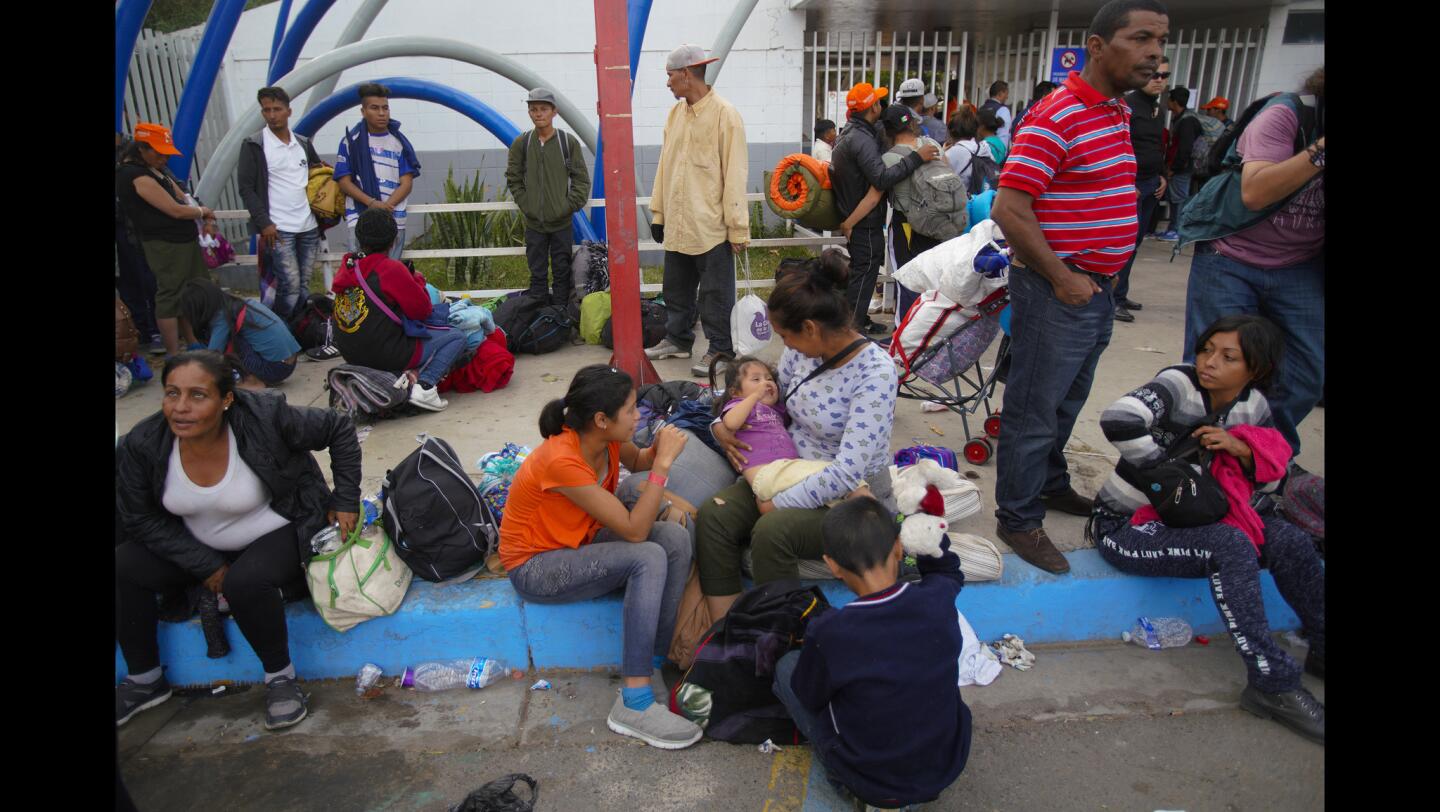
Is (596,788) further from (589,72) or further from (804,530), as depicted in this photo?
(589,72)

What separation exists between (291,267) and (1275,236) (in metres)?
6.64

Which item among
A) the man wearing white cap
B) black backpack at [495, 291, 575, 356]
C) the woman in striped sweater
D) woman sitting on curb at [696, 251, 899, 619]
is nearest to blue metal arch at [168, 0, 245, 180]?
black backpack at [495, 291, 575, 356]

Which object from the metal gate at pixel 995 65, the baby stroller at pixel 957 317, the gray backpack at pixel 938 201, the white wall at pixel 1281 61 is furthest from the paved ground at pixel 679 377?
the white wall at pixel 1281 61

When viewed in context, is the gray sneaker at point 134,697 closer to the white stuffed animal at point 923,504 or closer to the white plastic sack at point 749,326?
the white stuffed animal at point 923,504

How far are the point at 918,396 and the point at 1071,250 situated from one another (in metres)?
1.82

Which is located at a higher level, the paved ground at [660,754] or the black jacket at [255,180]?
the black jacket at [255,180]

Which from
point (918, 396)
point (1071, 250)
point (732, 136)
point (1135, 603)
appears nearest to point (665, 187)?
point (732, 136)

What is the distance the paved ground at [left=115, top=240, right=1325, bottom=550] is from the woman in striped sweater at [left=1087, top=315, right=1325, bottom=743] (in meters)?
0.51

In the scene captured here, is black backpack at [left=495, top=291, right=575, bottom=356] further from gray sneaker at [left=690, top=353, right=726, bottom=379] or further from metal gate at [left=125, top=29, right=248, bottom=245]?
metal gate at [left=125, top=29, right=248, bottom=245]

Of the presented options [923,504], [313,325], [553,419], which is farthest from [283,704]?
[313,325]

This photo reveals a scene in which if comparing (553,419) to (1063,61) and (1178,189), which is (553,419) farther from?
(1063,61)

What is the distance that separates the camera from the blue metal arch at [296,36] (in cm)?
941

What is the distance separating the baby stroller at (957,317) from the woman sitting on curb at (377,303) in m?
2.86

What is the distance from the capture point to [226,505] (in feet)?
9.75
